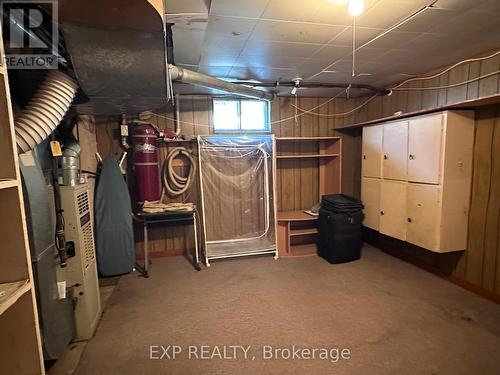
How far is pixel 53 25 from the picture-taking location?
1.23m

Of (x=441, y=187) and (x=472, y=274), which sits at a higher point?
(x=441, y=187)

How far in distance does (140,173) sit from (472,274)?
12.1 feet

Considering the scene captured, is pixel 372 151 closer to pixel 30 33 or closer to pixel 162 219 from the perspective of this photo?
pixel 162 219

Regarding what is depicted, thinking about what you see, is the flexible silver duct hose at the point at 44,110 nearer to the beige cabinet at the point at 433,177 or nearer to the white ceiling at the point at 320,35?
the white ceiling at the point at 320,35

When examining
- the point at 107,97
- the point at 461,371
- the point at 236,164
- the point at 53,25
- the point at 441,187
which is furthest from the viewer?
the point at 236,164

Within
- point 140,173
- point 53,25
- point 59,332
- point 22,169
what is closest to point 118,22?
point 53,25

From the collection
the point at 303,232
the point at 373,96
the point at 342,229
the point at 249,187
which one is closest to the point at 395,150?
the point at 342,229

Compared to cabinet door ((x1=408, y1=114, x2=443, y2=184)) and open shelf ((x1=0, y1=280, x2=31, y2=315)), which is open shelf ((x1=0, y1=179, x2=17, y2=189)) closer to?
open shelf ((x1=0, y1=280, x2=31, y2=315))

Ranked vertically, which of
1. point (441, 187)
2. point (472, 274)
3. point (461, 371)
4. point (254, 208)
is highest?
point (441, 187)

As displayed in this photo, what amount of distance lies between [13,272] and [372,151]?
3.48 m

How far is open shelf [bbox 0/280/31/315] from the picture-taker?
812 mm

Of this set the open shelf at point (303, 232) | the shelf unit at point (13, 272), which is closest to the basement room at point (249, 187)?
the shelf unit at point (13, 272)

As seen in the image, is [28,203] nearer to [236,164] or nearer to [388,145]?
[236,164]

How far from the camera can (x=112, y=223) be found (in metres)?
3.09
